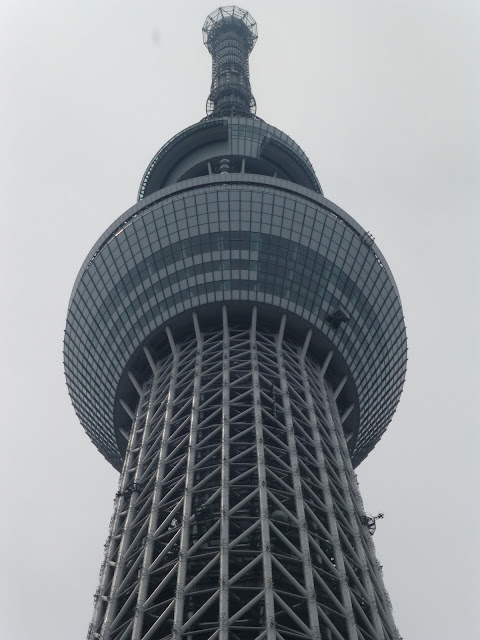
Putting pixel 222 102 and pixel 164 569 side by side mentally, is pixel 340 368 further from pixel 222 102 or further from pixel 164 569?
pixel 222 102

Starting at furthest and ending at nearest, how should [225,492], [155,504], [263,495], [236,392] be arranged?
[236,392], [155,504], [225,492], [263,495]

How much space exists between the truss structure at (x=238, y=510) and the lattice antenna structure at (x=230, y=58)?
46.3 metres

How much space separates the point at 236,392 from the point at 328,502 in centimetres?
1468

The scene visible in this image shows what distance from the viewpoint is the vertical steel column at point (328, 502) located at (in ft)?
196

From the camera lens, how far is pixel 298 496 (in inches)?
2613

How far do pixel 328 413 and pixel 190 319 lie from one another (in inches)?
639

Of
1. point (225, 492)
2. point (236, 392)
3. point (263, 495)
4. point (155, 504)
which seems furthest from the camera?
point (236, 392)

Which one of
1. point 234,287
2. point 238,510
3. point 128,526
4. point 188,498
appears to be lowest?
point 238,510

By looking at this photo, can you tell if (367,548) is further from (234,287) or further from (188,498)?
(234,287)

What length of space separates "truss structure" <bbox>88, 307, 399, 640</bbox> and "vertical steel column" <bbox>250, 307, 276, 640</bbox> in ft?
0.34

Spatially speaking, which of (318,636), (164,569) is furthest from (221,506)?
(318,636)

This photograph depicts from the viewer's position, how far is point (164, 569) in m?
61.9

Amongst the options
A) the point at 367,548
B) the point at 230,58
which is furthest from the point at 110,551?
the point at 230,58

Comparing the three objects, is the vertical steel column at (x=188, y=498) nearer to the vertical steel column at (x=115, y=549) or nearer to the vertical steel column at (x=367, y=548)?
the vertical steel column at (x=115, y=549)
